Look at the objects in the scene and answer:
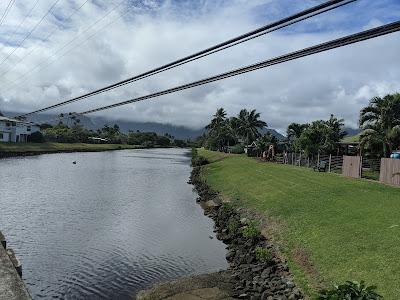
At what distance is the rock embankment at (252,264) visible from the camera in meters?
17.0

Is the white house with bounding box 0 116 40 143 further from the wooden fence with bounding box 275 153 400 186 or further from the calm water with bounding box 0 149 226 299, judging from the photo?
the wooden fence with bounding box 275 153 400 186

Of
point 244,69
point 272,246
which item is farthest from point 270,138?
point 244,69

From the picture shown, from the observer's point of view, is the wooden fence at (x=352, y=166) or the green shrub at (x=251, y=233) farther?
the wooden fence at (x=352, y=166)

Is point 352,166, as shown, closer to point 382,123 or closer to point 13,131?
point 382,123

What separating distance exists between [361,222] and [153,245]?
11993 millimetres

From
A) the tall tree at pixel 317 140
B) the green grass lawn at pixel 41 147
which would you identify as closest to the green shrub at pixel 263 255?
the tall tree at pixel 317 140

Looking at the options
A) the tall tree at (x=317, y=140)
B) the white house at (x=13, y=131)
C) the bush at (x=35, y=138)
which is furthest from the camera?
the bush at (x=35, y=138)

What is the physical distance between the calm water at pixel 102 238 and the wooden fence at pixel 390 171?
13.3 meters

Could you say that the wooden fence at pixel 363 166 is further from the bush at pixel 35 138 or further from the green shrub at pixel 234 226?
the bush at pixel 35 138

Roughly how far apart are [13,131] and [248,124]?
6559cm

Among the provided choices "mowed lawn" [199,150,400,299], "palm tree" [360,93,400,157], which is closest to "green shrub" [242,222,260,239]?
"mowed lawn" [199,150,400,299]

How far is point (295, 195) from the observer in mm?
31469

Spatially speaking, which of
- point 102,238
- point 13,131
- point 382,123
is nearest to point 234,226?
point 102,238

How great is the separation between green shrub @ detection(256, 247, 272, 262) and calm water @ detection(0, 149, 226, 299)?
2385mm
